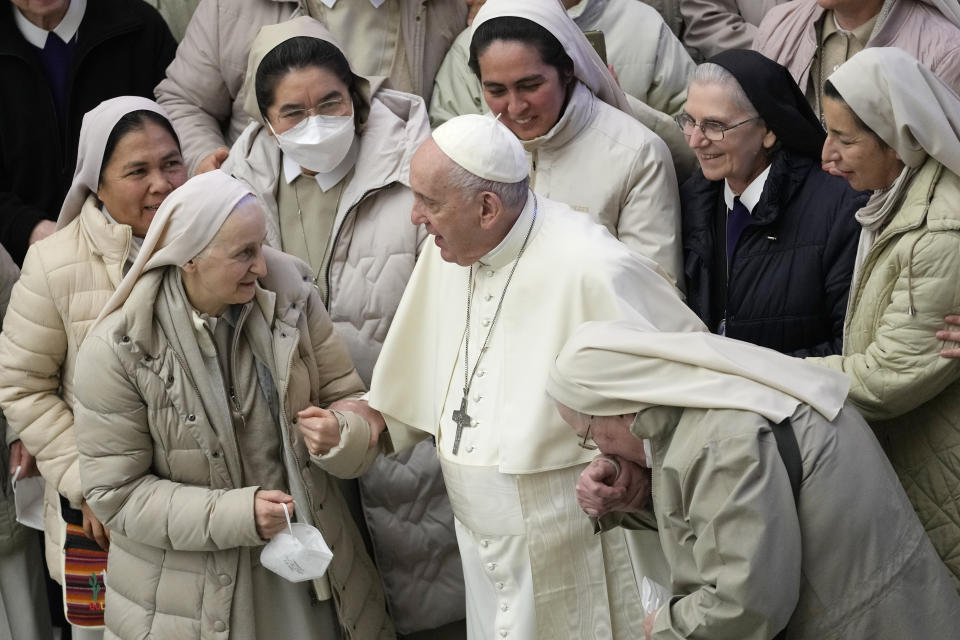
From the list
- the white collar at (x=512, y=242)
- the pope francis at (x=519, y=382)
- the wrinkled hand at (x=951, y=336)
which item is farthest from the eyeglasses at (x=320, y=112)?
the wrinkled hand at (x=951, y=336)

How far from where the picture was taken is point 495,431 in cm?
403

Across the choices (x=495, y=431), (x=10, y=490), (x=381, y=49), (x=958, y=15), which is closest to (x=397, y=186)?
(x=381, y=49)

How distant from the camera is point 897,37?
514cm

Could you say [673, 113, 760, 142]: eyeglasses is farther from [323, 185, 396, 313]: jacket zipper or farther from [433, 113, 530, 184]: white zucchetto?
[323, 185, 396, 313]: jacket zipper

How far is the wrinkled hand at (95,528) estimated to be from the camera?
4449 mm

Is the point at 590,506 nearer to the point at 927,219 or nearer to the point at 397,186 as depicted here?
the point at 927,219

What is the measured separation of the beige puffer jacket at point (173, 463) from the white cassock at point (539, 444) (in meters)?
0.50

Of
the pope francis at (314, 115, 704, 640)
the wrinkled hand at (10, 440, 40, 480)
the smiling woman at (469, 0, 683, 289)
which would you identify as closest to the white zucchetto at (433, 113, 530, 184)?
the pope francis at (314, 115, 704, 640)

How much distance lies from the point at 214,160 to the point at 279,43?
61 cm

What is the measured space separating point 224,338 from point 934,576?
7.23ft

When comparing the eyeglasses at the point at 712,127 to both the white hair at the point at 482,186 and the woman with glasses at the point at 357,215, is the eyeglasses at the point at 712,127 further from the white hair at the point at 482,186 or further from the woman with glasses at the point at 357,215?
the woman with glasses at the point at 357,215

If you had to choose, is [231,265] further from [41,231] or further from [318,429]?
[41,231]

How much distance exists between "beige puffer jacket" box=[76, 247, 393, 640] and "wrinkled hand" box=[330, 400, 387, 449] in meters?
0.10

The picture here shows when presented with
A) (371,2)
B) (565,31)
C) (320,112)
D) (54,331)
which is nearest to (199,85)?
(371,2)
